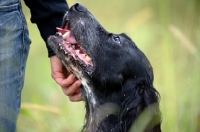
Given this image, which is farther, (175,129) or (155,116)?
(155,116)

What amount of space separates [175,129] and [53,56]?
1721 millimetres

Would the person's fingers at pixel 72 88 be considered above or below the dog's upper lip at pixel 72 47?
below

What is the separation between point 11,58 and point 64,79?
0.78 metres

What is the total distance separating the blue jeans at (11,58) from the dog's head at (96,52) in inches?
23.3

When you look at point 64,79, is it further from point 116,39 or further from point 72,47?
point 116,39

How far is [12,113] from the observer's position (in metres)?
4.20

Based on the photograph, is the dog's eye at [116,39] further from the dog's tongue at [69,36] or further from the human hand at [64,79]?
the human hand at [64,79]

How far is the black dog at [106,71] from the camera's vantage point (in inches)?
182

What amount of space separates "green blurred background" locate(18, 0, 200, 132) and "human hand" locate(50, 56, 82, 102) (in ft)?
0.74

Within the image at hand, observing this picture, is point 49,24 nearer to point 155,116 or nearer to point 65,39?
point 65,39

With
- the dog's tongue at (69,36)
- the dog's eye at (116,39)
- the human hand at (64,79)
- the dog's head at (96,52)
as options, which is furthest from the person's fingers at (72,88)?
the dog's eye at (116,39)

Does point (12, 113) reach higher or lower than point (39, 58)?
lower

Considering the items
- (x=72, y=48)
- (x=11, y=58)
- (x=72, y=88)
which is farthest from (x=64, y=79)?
(x=11, y=58)

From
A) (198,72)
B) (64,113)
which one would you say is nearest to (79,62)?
(64,113)
